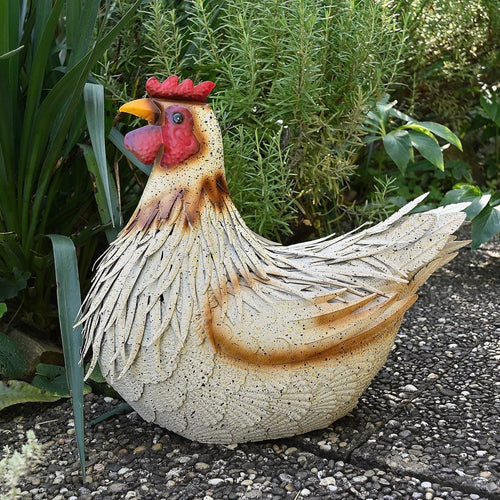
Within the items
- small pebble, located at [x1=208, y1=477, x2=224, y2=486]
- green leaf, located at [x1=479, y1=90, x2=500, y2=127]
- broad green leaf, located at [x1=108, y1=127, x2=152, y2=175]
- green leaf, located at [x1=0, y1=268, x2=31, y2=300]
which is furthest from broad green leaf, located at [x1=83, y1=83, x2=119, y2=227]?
green leaf, located at [x1=479, y1=90, x2=500, y2=127]

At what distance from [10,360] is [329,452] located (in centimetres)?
101

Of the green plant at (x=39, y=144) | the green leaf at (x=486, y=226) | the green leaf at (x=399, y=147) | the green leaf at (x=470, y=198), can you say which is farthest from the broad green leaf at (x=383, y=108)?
the green plant at (x=39, y=144)

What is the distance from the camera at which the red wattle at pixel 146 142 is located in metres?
1.79

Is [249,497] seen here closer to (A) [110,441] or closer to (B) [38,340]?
(A) [110,441]

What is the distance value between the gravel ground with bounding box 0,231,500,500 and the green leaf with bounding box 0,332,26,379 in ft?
0.37

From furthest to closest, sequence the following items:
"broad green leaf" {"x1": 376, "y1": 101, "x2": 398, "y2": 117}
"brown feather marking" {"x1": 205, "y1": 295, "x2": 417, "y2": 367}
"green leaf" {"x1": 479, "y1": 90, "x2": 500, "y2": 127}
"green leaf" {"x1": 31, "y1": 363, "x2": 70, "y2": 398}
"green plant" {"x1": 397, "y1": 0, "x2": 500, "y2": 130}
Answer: "green leaf" {"x1": 479, "y1": 90, "x2": 500, "y2": 127} → "green plant" {"x1": 397, "y1": 0, "x2": 500, "y2": 130} → "broad green leaf" {"x1": 376, "y1": 101, "x2": 398, "y2": 117} → "green leaf" {"x1": 31, "y1": 363, "x2": 70, "y2": 398} → "brown feather marking" {"x1": 205, "y1": 295, "x2": 417, "y2": 367}

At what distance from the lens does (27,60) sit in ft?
8.11

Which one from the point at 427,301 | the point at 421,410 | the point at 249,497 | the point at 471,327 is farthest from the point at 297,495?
the point at 427,301

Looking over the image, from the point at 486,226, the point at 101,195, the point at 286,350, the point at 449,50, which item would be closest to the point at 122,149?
the point at 101,195

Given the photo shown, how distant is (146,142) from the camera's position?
1788 millimetres

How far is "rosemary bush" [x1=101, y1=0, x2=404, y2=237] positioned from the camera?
232cm

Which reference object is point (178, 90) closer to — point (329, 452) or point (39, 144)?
point (39, 144)

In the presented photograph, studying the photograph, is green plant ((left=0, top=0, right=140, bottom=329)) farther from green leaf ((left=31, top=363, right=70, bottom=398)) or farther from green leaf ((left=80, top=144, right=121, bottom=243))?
green leaf ((left=31, top=363, right=70, bottom=398))

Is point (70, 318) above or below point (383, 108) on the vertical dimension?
below
